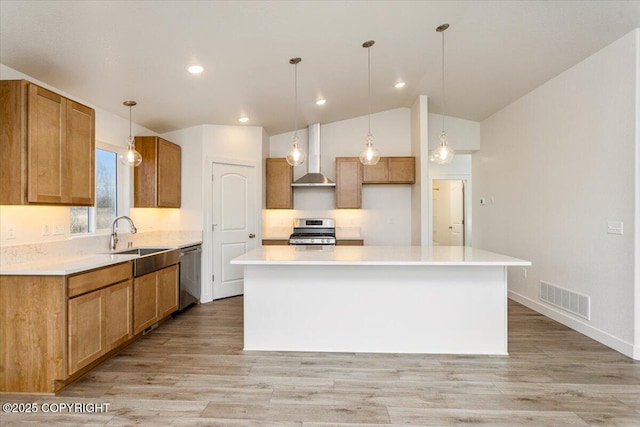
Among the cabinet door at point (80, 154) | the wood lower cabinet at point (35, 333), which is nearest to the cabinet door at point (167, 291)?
the cabinet door at point (80, 154)

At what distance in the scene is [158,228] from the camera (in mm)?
4844

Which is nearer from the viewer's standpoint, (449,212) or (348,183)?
(348,183)

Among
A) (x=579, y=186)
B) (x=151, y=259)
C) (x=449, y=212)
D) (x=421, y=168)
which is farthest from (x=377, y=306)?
(x=449, y=212)

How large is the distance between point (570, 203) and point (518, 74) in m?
1.59

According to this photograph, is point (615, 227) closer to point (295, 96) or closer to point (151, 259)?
point (295, 96)

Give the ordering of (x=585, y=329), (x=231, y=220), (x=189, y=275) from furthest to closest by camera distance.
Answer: (x=231, y=220)
(x=189, y=275)
(x=585, y=329)

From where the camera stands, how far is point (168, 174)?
4.53 metres

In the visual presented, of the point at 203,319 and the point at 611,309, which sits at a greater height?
the point at 611,309

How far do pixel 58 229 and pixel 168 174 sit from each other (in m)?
1.64

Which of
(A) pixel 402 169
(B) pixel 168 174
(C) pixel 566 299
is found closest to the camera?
(C) pixel 566 299

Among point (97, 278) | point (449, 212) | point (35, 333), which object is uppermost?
point (449, 212)

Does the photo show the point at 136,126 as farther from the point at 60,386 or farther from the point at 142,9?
the point at 60,386

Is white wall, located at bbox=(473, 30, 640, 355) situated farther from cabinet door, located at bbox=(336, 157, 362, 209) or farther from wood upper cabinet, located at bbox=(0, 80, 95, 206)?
wood upper cabinet, located at bbox=(0, 80, 95, 206)

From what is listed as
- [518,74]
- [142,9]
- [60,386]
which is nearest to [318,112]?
[518,74]
